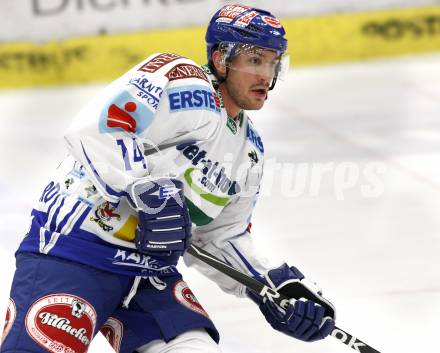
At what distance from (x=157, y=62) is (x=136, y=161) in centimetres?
33

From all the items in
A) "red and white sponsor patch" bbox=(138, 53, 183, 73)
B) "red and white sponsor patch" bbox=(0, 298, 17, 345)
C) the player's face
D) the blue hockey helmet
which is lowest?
"red and white sponsor patch" bbox=(0, 298, 17, 345)

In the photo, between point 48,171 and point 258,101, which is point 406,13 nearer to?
point 48,171

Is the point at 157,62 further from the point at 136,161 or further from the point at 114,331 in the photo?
the point at 114,331

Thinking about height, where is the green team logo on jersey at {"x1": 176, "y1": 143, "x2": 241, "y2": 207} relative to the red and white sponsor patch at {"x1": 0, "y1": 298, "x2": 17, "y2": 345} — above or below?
above

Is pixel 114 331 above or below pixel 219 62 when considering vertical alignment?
below

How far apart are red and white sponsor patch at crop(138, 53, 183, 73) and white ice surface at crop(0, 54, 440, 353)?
3.73 feet

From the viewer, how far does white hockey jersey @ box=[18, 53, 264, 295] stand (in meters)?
2.90

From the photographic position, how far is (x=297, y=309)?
315 cm

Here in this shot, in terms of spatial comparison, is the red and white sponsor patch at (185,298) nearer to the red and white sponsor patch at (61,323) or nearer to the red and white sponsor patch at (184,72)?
the red and white sponsor patch at (61,323)

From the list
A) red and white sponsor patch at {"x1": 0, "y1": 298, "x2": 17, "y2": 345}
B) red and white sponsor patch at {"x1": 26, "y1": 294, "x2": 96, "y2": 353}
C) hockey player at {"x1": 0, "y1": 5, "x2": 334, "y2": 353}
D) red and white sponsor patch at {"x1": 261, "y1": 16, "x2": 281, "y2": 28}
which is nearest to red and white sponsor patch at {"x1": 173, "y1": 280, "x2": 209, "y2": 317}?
hockey player at {"x1": 0, "y1": 5, "x2": 334, "y2": 353}

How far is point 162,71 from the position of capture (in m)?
3.02

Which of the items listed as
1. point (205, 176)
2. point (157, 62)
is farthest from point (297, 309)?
point (157, 62)

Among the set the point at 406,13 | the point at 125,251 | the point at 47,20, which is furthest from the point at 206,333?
the point at 406,13

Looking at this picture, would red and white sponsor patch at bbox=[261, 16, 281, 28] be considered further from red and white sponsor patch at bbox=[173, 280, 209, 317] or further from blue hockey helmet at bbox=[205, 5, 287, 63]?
red and white sponsor patch at bbox=[173, 280, 209, 317]
